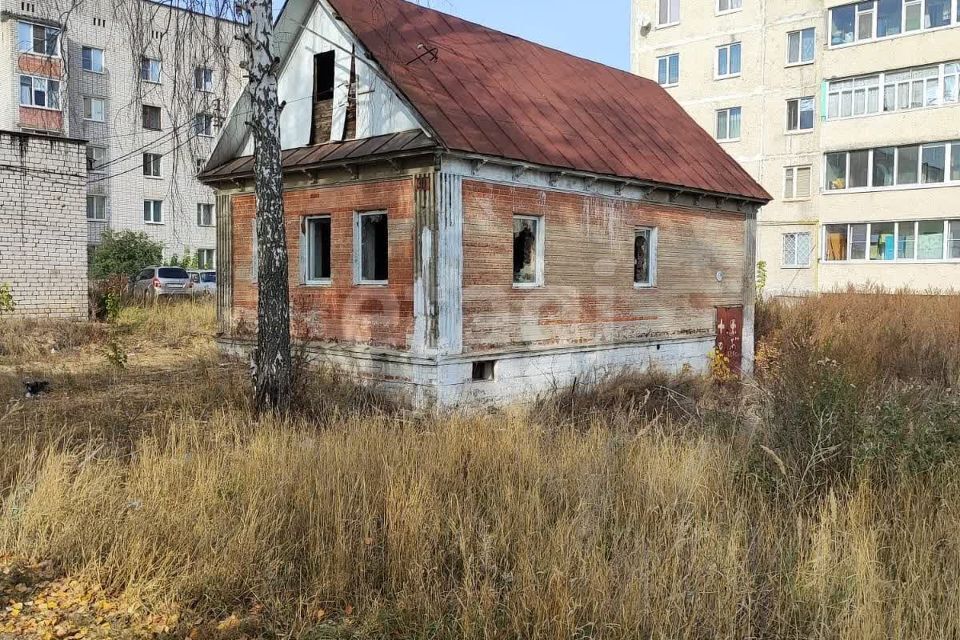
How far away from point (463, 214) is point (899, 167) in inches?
944

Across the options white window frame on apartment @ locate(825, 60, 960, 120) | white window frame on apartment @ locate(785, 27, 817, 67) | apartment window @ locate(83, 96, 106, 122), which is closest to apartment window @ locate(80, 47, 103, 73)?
apartment window @ locate(83, 96, 106, 122)

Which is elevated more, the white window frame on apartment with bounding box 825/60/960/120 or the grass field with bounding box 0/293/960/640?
the white window frame on apartment with bounding box 825/60/960/120

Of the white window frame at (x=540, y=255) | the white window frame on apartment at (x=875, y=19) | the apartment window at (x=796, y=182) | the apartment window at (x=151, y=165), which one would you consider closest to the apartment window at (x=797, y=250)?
the apartment window at (x=796, y=182)

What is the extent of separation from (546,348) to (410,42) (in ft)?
18.9

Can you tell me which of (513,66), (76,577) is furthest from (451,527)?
(513,66)

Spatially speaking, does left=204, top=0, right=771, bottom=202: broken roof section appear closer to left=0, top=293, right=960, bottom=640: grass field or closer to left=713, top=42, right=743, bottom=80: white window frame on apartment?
left=0, top=293, right=960, bottom=640: grass field

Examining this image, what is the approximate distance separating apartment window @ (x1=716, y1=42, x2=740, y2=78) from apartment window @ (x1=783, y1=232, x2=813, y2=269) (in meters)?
7.91

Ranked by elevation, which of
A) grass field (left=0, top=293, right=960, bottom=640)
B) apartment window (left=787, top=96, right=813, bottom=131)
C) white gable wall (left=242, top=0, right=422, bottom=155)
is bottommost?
grass field (left=0, top=293, right=960, bottom=640)

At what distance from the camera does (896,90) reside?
2880cm

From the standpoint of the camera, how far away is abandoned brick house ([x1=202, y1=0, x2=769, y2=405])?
11.6 meters

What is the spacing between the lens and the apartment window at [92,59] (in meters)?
39.4

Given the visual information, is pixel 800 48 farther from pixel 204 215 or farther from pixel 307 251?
pixel 204 215

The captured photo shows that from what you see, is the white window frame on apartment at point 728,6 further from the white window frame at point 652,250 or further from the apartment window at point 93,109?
the apartment window at point 93,109

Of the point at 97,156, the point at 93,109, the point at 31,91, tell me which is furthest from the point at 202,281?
the point at 31,91
